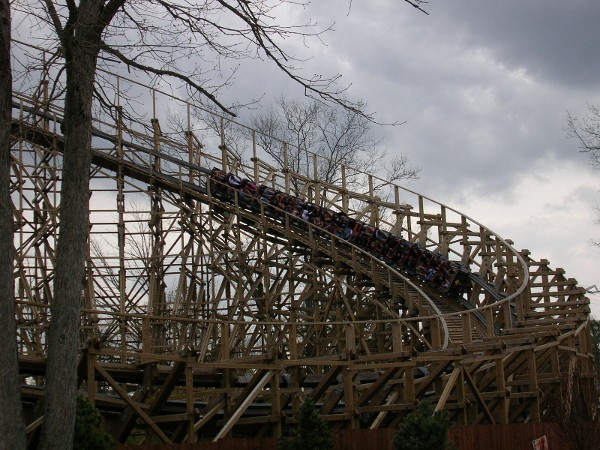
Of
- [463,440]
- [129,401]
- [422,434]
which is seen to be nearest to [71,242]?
[129,401]

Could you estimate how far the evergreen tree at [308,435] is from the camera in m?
12.7

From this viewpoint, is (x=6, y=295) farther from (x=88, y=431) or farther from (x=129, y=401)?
(x=129, y=401)

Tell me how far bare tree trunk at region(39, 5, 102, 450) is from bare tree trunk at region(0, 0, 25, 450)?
0.40m

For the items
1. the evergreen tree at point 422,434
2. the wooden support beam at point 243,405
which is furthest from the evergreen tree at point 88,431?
the evergreen tree at point 422,434

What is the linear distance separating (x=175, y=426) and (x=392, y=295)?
7.99 m

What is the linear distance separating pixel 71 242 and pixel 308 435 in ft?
13.9

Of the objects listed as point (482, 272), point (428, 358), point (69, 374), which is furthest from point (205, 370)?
Result: point (482, 272)

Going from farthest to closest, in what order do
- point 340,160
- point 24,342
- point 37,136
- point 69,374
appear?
point 340,160 < point 37,136 < point 24,342 < point 69,374

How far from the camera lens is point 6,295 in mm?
9852

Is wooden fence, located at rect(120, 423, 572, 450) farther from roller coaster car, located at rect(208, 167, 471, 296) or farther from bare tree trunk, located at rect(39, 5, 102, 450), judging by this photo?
roller coaster car, located at rect(208, 167, 471, 296)

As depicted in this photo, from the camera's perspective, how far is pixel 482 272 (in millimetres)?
22875

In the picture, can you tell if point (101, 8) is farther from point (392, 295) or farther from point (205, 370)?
point (392, 295)

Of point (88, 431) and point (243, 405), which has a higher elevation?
point (243, 405)

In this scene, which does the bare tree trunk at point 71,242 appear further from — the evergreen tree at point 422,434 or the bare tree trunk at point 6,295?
the evergreen tree at point 422,434
